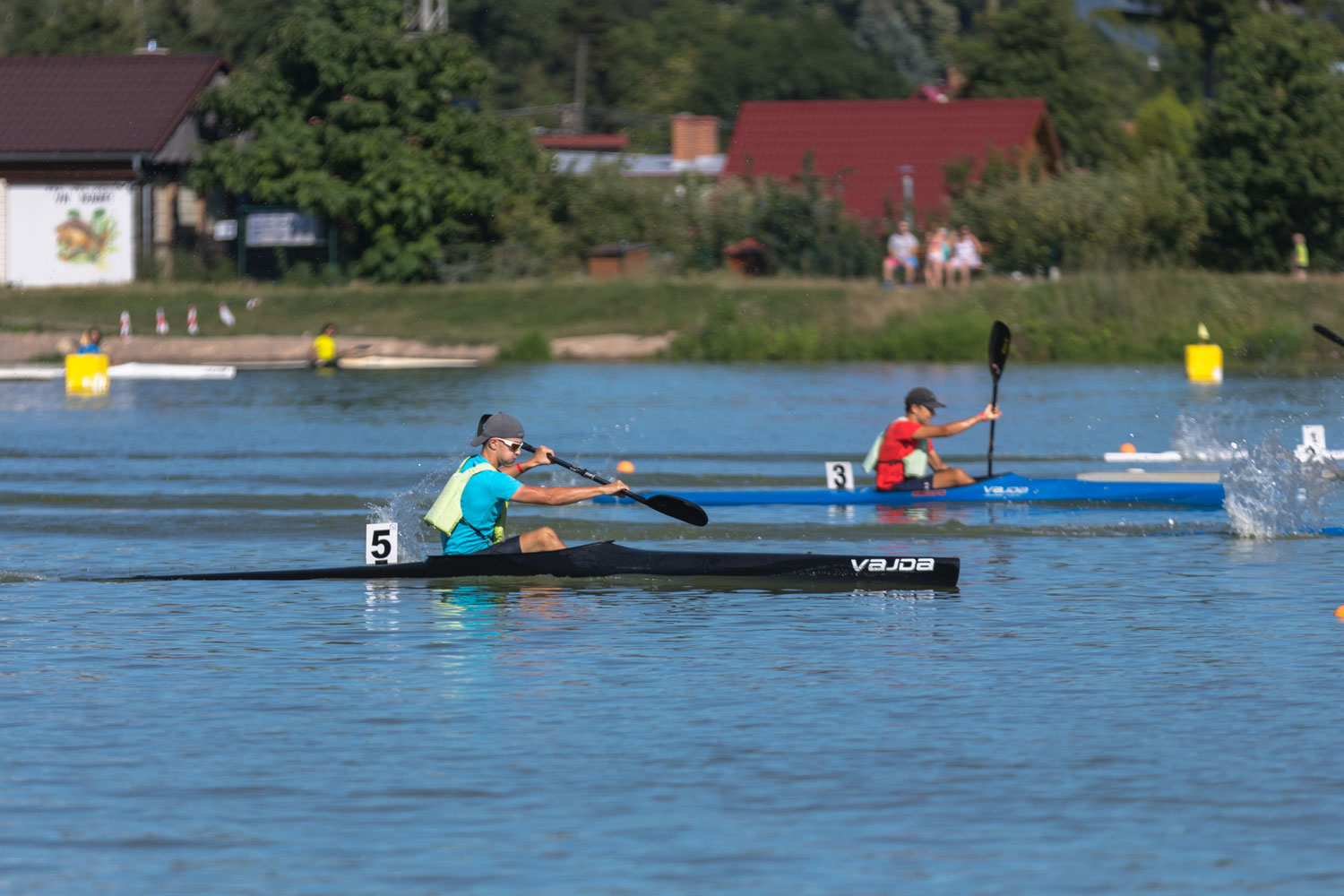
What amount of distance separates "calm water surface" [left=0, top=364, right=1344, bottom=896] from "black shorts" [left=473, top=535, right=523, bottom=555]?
1.08ft

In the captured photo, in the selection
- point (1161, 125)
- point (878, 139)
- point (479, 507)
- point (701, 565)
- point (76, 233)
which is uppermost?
point (1161, 125)

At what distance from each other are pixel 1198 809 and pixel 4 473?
56.3 ft

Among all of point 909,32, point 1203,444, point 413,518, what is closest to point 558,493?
point 413,518

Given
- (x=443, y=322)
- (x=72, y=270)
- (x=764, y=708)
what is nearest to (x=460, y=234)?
(x=443, y=322)

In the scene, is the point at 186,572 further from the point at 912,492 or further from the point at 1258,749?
the point at 1258,749

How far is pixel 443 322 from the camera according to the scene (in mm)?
40750

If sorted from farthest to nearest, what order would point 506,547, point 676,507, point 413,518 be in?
point 413,518 → point 676,507 → point 506,547

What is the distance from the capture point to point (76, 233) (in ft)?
152

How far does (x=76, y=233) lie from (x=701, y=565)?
35829 millimetres

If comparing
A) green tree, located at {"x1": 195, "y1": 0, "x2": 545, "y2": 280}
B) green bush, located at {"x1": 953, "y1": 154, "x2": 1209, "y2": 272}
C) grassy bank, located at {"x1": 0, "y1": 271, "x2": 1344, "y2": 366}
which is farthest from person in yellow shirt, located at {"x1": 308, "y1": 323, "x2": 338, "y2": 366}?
green bush, located at {"x1": 953, "y1": 154, "x2": 1209, "y2": 272}

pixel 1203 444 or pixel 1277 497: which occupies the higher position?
pixel 1203 444

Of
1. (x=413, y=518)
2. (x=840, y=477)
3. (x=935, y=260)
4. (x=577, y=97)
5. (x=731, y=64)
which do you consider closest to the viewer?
(x=413, y=518)

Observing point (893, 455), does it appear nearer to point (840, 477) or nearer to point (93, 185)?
point (840, 477)

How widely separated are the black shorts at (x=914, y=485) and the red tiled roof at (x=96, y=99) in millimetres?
31359
